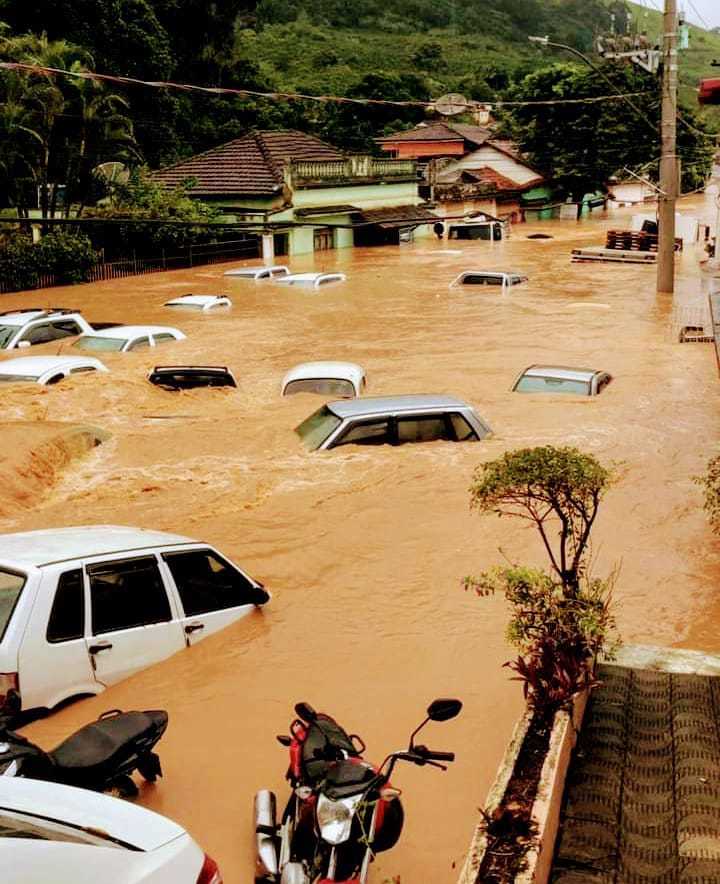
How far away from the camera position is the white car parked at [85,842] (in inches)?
136

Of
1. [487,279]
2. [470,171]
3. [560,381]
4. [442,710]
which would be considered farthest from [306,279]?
[470,171]

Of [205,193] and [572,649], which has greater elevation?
[205,193]

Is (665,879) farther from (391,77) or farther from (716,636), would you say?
(391,77)

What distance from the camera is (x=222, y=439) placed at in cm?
1466

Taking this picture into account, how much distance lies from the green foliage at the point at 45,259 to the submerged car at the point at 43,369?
15.6 meters

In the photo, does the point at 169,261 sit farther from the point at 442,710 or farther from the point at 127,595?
the point at 442,710

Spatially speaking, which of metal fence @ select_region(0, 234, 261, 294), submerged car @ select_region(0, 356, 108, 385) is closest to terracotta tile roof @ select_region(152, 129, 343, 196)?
metal fence @ select_region(0, 234, 261, 294)

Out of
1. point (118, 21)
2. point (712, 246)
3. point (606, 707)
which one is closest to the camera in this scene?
point (606, 707)

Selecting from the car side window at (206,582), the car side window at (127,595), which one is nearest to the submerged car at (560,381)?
the car side window at (206,582)

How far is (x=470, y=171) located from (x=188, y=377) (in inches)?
1914

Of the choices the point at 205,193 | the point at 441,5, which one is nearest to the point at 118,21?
the point at 205,193

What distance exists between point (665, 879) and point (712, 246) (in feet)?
144

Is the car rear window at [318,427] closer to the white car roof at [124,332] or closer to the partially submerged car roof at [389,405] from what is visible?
the partially submerged car roof at [389,405]

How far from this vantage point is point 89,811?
13.2ft
